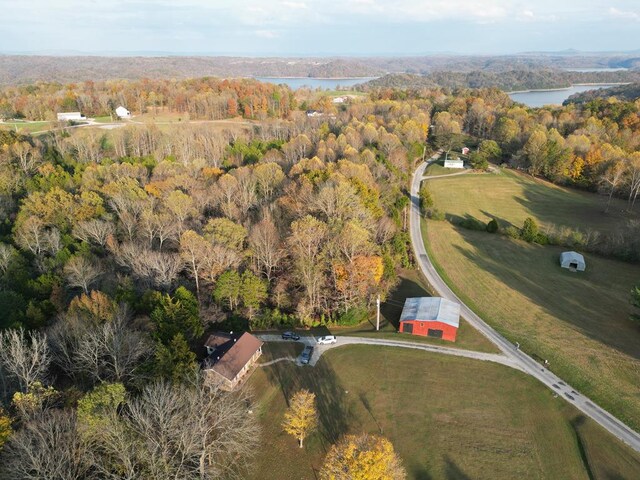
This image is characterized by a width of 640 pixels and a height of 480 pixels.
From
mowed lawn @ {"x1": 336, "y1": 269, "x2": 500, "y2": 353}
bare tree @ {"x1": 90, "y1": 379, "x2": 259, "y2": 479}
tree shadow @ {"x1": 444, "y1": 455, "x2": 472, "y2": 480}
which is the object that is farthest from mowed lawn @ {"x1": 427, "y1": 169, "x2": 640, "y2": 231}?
bare tree @ {"x1": 90, "y1": 379, "x2": 259, "y2": 479}

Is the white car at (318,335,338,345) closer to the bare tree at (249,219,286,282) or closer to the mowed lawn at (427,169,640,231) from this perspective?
the bare tree at (249,219,286,282)

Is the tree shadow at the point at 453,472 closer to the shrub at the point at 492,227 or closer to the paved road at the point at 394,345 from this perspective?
the paved road at the point at 394,345

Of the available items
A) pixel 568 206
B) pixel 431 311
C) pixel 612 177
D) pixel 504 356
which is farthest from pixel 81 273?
pixel 612 177

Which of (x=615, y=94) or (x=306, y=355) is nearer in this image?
(x=306, y=355)

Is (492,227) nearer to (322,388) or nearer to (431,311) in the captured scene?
(431,311)

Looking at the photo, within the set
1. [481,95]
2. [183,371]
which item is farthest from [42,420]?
[481,95]
